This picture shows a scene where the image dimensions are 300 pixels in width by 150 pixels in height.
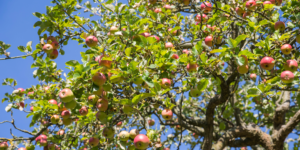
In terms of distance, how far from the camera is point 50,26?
3152 mm

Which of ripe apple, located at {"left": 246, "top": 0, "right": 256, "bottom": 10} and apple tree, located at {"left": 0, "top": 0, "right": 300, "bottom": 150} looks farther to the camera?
ripe apple, located at {"left": 246, "top": 0, "right": 256, "bottom": 10}

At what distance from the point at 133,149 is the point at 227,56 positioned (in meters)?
1.69

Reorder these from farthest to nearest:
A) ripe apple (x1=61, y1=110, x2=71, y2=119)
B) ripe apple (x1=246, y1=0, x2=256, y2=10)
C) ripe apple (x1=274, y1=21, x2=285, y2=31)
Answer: ripe apple (x1=246, y1=0, x2=256, y2=10) → ripe apple (x1=274, y1=21, x2=285, y2=31) → ripe apple (x1=61, y1=110, x2=71, y2=119)

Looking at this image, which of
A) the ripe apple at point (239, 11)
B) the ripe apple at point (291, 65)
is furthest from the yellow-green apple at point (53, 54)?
the ripe apple at point (291, 65)

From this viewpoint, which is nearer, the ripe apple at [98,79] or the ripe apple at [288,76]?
the ripe apple at [98,79]

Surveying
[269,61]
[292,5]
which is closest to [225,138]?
[269,61]

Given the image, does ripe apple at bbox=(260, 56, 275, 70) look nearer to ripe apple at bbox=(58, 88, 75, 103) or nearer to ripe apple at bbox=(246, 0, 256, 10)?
ripe apple at bbox=(246, 0, 256, 10)

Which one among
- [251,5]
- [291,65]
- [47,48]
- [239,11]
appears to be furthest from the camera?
[239,11]

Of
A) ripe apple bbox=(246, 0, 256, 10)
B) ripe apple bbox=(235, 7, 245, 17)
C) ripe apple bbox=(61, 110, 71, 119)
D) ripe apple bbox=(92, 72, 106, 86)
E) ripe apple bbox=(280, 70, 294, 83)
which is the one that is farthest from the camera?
ripe apple bbox=(235, 7, 245, 17)

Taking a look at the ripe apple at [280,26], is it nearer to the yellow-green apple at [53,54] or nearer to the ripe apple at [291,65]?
the ripe apple at [291,65]

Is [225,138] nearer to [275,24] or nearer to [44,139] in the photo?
[275,24]

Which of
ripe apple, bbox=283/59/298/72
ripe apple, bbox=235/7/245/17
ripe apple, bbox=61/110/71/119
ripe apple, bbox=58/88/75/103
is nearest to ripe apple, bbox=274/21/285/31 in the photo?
ripe apple, bbox=283/59/298/72

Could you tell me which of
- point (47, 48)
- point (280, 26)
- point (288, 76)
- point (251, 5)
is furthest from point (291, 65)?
point (47, 48)

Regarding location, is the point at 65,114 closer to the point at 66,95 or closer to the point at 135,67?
the point at 66,95
